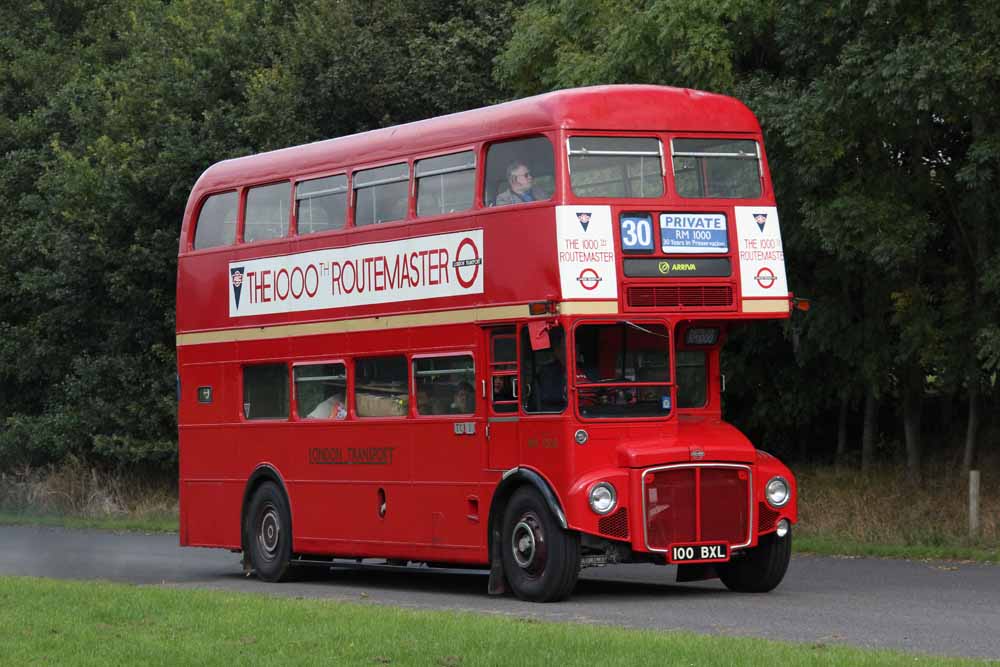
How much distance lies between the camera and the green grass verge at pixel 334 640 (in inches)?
449

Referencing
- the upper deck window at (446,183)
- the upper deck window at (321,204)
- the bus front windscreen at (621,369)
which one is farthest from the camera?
the upper deck window at (321,204)

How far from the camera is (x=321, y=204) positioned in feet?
66.3

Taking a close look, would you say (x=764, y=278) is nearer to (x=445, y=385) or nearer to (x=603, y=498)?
(x=603, y=498)

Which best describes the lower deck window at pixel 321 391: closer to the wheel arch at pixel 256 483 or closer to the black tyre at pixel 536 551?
the wheel arch at pixel 256 483

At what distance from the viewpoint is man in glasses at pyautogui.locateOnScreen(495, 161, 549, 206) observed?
16984 millimetres

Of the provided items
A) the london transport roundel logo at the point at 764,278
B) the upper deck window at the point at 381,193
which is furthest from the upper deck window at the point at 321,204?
the london transport roundel logo at the point at 764,278

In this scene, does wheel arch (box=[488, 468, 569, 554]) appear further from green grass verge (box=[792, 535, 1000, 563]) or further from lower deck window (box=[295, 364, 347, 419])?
green grass verge (box=[792, 535, 1000, 563])

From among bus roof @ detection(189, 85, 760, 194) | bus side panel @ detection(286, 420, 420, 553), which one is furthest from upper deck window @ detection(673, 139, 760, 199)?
bus side panel @ detection(286, 420, 420, 553)

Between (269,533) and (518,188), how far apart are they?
6059 millimetres

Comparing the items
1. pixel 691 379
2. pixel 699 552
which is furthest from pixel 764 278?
pixel 699 552

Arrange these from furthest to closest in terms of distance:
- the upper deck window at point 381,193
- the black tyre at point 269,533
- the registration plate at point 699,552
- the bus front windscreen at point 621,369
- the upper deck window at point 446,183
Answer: the black tyre at point 269,533
the upper deck window at point 381,193
the upper deck window at point 446,183
the bus front windscreen at point 621,369
the registration plate at point 699,552

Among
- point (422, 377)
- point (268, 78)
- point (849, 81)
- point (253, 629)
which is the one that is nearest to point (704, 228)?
point (422, 377)

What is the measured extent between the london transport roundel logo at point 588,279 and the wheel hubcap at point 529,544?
7.01ft

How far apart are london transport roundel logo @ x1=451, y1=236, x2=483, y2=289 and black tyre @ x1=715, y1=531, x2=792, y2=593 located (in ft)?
12.0
